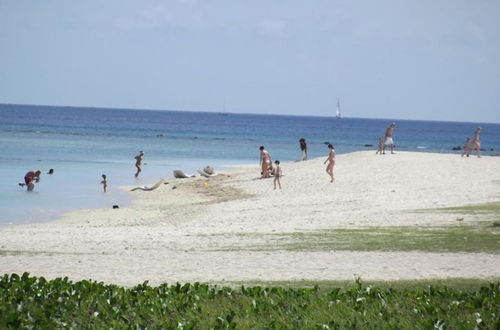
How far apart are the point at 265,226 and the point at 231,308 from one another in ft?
41.1

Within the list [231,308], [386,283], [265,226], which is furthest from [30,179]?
[231,308]

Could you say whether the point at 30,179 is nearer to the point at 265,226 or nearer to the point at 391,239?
the point at 265,226

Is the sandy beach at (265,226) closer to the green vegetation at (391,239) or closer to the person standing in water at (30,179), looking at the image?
the green vegetation at (391,239)

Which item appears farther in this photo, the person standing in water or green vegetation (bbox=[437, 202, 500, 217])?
the person standing in water

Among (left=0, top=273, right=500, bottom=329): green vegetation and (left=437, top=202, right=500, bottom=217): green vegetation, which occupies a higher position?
(left=0, top=273, right=500, bottom=329): green vegetation

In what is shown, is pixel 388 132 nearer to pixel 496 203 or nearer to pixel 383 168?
pixel 383 168

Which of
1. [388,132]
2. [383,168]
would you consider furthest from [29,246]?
[388,132]

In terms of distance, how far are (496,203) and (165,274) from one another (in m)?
13.9

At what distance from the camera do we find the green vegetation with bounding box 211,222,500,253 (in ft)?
57.0

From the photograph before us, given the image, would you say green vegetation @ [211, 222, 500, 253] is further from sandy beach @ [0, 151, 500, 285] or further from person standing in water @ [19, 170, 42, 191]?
person standing in water @ [19, 170, 42, 191]

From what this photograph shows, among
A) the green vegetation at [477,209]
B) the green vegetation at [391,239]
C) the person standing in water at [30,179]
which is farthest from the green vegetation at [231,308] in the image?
the person standing in water at [30,179]

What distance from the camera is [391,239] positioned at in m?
18.6

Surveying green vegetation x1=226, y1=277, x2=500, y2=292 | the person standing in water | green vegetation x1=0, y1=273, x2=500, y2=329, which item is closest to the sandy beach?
green vegetation x1=226, y1=277, x2=500, y2=292

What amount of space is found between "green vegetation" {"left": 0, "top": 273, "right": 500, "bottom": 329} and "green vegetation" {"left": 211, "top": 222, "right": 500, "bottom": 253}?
6.47 metres
